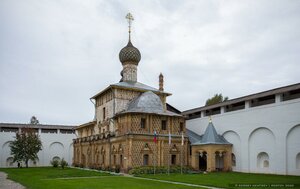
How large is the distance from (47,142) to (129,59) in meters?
20.5

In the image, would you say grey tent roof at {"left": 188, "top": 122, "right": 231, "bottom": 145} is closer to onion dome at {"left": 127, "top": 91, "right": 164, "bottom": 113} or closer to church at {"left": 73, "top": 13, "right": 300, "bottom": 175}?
church at {"left": 73, "top": 13, "right": 300, "bottom": 175}

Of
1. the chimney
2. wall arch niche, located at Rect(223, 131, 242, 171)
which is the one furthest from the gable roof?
wall arch niche, located at Rect(223, 131, 242, 171)

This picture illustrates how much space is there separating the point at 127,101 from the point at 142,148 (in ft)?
22.5

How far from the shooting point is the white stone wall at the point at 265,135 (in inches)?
966

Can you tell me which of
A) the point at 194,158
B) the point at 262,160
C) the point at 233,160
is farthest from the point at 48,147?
the point at 262,160

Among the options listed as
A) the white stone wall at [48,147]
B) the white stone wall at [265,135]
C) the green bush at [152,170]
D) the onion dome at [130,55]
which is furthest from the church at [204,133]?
the white stone wall at [48,147]

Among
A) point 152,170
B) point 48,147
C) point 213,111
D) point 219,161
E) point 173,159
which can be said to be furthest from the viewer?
point 48,147

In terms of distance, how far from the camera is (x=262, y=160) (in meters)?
27.9

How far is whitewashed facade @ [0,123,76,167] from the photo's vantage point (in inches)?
1848

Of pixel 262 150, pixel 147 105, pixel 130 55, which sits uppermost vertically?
pixel 130 55

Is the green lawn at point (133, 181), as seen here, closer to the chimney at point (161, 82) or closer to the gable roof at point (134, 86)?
the gable roof at point (134, 86)

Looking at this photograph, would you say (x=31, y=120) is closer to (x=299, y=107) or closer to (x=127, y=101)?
(x=127, y=101)

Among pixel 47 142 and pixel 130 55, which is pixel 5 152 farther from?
pixel 130 55

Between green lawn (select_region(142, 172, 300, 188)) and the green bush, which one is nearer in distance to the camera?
green lawn (select_region(142, 172, 300, 188))
